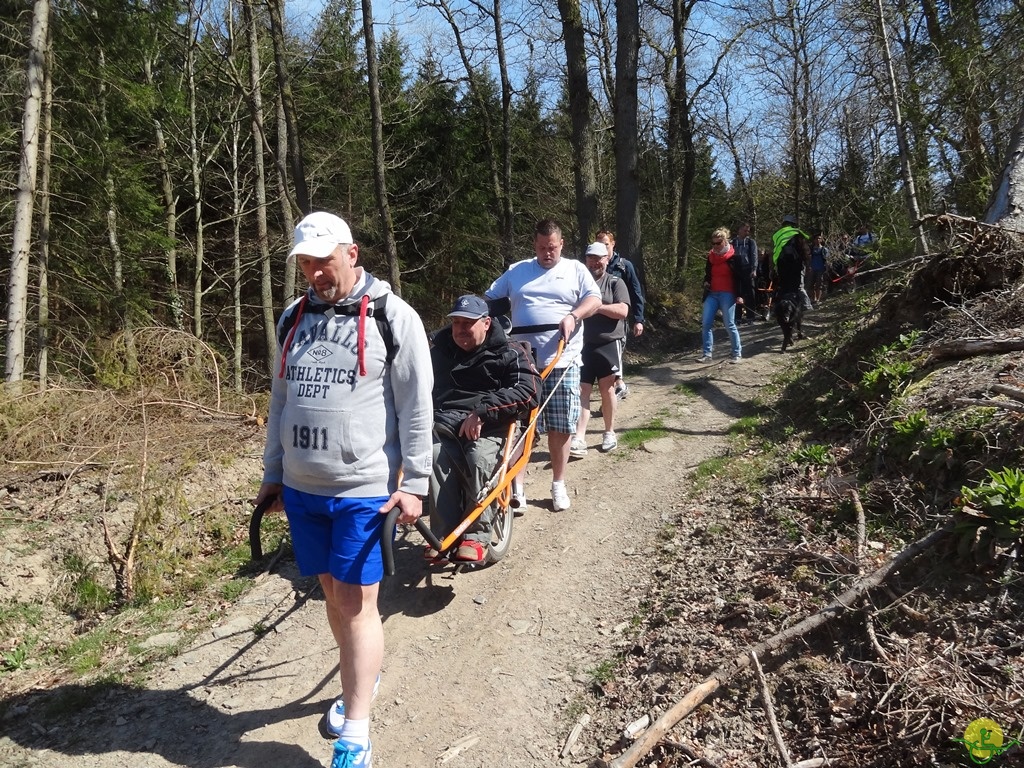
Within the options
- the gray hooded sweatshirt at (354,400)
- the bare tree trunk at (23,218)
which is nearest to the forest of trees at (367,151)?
the bare tree trunk at (23,218)

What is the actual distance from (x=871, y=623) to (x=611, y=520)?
2.51m

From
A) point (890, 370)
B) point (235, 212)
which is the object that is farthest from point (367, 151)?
point (890, 370)

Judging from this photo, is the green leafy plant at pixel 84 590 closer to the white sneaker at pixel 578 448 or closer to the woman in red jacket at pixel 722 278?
the white sneaker at pixel 578 448

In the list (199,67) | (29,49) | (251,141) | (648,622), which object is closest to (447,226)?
(251,141)

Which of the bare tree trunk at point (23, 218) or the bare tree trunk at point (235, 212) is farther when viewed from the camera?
the bare tree trunk at point (235, 212)

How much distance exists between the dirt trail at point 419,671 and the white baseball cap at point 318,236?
230 cm

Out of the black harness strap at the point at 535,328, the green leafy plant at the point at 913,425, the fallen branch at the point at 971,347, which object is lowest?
the green leafy plant at the point at 913,425

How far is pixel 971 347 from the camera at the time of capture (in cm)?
492

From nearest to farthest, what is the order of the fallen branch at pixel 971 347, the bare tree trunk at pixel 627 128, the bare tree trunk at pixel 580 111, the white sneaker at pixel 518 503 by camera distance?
the fallen branch at pixel 971 347, the white sneaker at pixel 518 503, the bare tree trunk at pixel 580 111, the bare tree trunk at pixel 627 128

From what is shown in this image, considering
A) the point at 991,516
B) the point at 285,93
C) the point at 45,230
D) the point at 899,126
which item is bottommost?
the point at 991,516

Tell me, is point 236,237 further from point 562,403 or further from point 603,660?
point 603,660

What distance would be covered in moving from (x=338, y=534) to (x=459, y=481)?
1.58 m

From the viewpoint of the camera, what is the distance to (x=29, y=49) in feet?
27.6

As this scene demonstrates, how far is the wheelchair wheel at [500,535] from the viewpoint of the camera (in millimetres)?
4820
